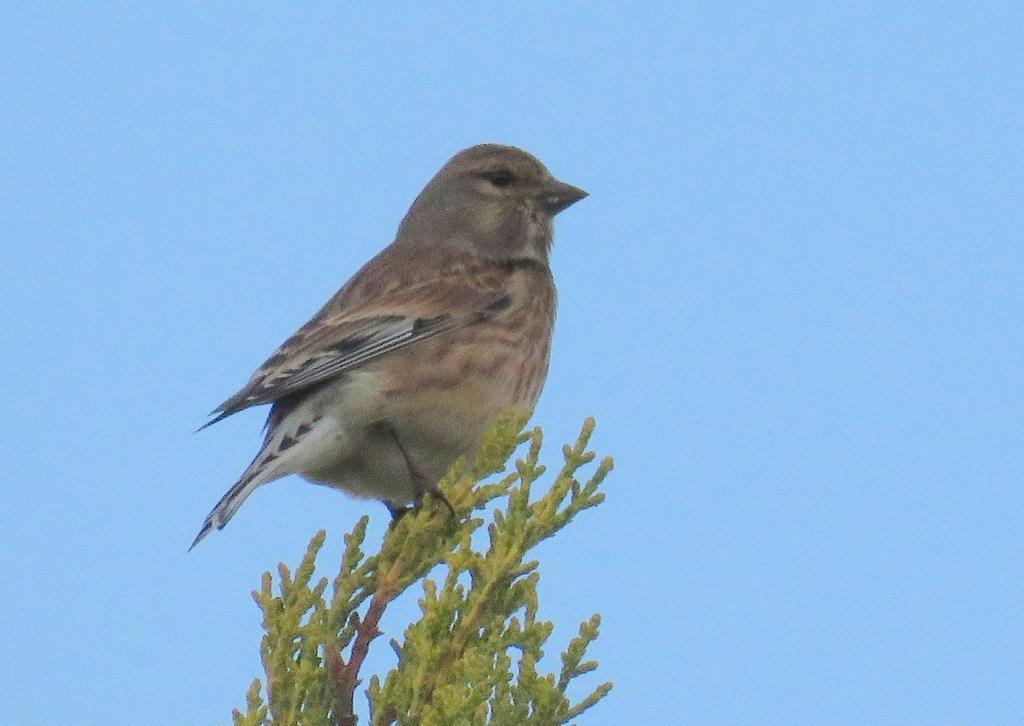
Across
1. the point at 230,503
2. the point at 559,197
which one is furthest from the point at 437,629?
the point at 559,197

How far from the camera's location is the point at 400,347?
5078 mm

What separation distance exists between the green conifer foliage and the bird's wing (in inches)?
Result: 44.8

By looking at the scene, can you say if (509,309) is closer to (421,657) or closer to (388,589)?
(388,589)

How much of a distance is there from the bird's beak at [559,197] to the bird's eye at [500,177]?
0.16m

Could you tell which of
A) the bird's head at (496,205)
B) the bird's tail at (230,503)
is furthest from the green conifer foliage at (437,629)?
the bird's head at (496,205)

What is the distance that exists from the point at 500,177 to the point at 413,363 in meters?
1.49

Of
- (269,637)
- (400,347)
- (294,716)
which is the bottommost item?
(294,716)

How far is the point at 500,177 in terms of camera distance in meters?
6.25

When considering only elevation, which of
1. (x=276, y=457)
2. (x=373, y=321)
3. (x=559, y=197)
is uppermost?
(x=559, y=197)

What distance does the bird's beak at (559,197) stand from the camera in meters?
6.12

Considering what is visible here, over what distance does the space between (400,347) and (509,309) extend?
577 millimetres

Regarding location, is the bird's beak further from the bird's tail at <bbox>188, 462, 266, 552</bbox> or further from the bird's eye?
the bird's tail at <bbox>188, 462, 266, 552</bbox>

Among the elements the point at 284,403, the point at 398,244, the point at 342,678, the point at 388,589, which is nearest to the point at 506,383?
the point at 284,403

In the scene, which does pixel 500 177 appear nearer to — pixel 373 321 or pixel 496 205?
pixel 496 205
